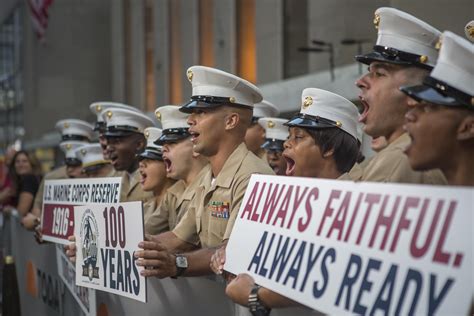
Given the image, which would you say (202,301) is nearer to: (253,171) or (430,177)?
(253,171)

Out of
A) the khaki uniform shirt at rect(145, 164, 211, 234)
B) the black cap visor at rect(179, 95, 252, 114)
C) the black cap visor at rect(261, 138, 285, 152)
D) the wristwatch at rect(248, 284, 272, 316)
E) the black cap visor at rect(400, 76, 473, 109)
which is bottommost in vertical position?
the khaki uniform shirt at rect(145, 164, 211, 234)

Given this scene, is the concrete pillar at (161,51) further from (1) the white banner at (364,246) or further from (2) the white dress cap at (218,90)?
(1) the white banner at (364,246)

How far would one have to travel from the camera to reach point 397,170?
3498mm

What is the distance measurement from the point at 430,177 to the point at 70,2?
2558cm

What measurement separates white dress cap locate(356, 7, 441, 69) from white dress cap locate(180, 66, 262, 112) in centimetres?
130

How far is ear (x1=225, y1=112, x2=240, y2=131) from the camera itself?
491 centimetres

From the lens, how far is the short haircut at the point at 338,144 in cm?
434

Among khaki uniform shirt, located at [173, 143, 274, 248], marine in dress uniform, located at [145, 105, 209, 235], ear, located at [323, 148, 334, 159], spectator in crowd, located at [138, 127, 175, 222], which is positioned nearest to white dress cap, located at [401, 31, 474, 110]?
ear, located at [323, 148, 334, 159]

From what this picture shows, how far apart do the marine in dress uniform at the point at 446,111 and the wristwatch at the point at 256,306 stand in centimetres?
79

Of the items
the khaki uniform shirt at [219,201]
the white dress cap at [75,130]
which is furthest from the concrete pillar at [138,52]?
the khaki uniform shirt at [219,201]

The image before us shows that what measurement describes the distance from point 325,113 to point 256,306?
126 cm

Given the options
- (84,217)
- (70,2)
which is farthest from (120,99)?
(84,217)

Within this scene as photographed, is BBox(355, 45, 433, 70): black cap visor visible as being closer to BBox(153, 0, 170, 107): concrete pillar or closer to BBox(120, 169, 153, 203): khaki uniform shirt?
BBox(120, 169, 153, 203): khaki uniform shirt

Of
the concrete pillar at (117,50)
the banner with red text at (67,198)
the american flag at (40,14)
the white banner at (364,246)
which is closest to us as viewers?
the white banner at (364,246)
